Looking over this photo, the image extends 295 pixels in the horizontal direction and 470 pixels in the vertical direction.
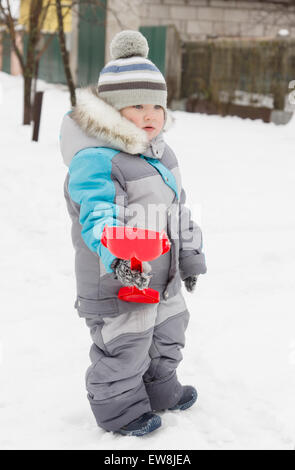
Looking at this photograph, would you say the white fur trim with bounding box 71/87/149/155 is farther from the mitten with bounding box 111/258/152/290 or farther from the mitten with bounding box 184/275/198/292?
the mitten with bounding box 184/275/198/292

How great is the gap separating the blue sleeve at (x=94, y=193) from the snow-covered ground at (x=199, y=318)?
0.85m

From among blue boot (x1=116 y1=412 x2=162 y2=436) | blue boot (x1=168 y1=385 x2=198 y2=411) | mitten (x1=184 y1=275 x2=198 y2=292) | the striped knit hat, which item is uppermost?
the striped knit hat

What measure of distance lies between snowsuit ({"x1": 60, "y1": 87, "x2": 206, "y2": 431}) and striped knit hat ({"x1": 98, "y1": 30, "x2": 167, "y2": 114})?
0.20ft

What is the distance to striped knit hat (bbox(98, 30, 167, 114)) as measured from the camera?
8.18ft

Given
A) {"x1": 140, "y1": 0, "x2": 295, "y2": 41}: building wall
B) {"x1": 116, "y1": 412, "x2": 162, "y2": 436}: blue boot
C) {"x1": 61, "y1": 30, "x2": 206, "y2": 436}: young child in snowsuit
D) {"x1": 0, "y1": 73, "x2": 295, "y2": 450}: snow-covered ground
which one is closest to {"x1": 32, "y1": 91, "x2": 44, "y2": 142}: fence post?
{"x1": 0, "y1": 73, "x2": 295, "y2": 450}: snow-covered ground

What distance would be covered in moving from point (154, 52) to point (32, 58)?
4503mm

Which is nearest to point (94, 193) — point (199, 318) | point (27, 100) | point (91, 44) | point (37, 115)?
point (199, 318)

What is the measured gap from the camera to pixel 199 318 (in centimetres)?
388

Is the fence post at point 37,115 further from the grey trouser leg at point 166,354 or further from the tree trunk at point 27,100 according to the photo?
the grey trouser leg at point 166,354

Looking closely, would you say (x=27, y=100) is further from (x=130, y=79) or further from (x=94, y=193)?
(x=94, y=193)

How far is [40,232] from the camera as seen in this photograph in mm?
5449

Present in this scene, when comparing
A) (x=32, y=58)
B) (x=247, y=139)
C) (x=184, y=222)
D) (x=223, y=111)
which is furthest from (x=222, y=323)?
(x=223, y=111)

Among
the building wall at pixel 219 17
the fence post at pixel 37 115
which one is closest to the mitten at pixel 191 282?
the fence post at pixel 37 115
